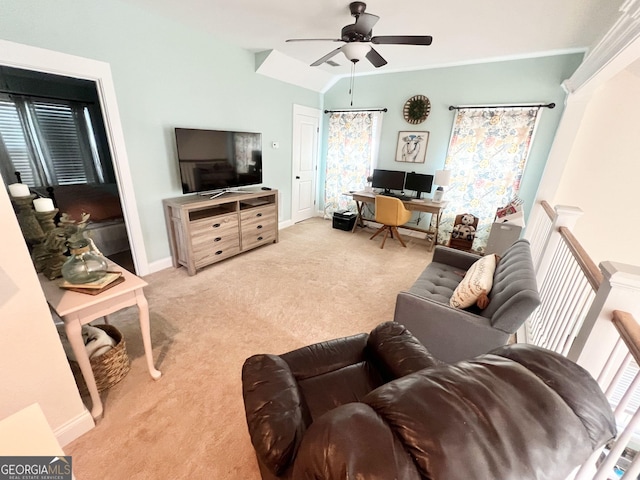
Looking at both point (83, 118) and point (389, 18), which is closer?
point (389, 18)

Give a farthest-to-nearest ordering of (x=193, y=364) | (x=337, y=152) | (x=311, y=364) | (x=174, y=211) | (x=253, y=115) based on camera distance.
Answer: (x=337, y=152) → (x=253, y=115) → (x=174, y=211) → (x=193, y=364) → (x=311, y=364)

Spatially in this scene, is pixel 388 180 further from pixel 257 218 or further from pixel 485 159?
pixel 257 218

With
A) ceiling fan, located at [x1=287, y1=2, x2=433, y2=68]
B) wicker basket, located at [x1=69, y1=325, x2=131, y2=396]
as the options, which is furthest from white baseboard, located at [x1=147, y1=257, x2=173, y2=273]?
ceiling fan, located at [x1=287, y1=2, x2=433, y2=68]

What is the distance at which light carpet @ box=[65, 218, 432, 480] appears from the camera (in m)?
1.31

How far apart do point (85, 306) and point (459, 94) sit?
4.58m

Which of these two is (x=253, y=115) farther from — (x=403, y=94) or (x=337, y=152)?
(x=403, y=94)

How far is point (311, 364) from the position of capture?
50.6 inches

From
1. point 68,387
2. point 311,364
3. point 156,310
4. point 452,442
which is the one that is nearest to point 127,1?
point 156,310

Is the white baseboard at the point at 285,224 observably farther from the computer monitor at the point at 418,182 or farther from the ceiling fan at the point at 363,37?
the ceiling fan at the point at 363,37

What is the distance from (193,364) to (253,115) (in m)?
3.23

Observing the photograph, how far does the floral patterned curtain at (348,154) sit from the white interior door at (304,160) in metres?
0.27

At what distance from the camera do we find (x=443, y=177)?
3.85m

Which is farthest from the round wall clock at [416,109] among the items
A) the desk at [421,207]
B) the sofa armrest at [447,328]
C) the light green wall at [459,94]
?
the sofa armrest at [447,328]

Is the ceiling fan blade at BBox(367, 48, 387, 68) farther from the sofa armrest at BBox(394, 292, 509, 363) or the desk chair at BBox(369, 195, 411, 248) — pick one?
the sofa armrest at BBox(394, 292, 509, 363)
